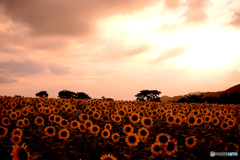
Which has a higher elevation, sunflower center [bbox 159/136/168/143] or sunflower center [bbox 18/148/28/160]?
sunflower center [bbox 18/148/28/160]

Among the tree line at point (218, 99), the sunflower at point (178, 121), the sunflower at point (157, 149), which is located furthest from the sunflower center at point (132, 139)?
the tree line at point (218, 99)

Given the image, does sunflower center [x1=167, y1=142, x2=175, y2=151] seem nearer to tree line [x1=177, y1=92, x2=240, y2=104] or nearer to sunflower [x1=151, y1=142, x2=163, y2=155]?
sunflower [x1=151, y1=142, x2=163, y2=155]

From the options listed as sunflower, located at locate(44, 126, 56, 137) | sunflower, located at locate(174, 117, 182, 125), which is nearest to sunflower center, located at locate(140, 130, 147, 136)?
sunflower, located at locate(174, 117, 182, 125)

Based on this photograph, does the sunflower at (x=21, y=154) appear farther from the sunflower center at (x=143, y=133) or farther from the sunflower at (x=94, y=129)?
the sunflower center at (x=143, y=133)

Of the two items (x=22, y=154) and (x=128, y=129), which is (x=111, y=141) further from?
(x=22, y=154)

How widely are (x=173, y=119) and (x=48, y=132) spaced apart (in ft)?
18.7

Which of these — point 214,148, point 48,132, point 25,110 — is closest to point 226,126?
point 214,148

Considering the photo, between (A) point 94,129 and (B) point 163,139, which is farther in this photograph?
(A) point 94,129

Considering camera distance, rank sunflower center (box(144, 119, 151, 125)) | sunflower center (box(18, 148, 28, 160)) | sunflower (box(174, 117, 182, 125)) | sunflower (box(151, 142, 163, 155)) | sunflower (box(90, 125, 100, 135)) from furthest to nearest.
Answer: sunflower (box(174, 117, 182, 125)), sunflower center (box(144, 119, 151, 125)), sunflower (box(90, 125, 100, 135)), sunflower (box(151, 142, 163, 155)), sunflower center (box(18, 148, 28, 160))

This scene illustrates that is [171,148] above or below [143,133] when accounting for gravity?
below

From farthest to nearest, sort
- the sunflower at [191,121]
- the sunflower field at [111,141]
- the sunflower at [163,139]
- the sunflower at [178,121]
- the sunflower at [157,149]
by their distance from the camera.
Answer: the sunflower at [191,121], the sunflower at [178,121], the sunflower field at [111,141], the sunflower at [163,139], the sunflower at [157,149]

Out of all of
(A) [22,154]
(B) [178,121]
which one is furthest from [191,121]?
(A) [22,154]

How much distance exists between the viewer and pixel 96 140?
317 inches

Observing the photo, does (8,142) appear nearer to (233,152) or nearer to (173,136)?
(173,136)
